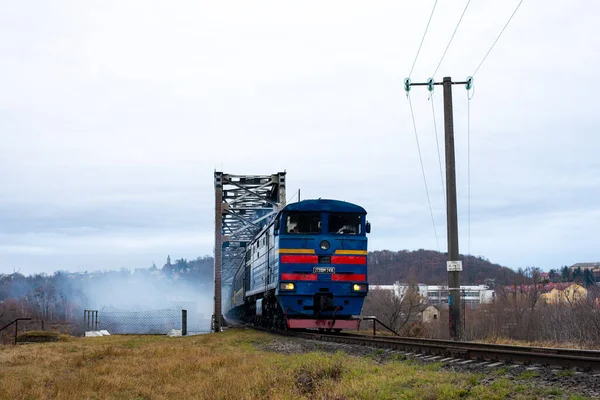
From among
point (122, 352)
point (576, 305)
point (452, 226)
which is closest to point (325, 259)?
point (452, 226)

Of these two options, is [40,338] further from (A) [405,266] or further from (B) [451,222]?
(A) [405,266]

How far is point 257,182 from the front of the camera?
43.1 metres

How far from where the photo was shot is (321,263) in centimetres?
2155

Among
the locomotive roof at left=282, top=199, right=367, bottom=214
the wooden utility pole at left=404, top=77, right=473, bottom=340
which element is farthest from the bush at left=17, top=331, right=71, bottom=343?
the wooden utility pole at left=404, top=77, right=473, bottom=340

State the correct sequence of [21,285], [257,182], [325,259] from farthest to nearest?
[21,285] < [257,182] < [325,259]

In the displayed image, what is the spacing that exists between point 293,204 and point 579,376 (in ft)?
47.7

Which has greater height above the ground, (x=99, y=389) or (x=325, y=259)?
(x=325, y=259)

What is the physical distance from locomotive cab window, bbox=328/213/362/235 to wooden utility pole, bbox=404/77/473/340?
367cm

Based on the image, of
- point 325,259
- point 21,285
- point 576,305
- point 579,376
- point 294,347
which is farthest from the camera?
point 21,285

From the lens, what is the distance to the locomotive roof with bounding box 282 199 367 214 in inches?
868

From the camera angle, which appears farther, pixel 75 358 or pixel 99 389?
pixel 75 358

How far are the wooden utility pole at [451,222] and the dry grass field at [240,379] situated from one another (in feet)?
19.2

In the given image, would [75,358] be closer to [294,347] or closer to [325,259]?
[294,347]

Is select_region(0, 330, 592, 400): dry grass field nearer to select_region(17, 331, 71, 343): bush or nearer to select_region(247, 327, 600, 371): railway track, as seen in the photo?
select_region(247, 327, 600, 371): railway track
